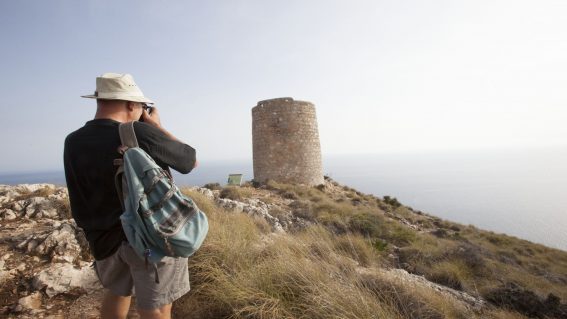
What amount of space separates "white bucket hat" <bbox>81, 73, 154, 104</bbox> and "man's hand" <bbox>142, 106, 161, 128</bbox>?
7.8 inches

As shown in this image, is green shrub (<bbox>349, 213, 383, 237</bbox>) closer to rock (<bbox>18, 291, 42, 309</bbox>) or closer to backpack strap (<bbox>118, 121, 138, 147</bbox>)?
rock (<bbox>18, 291, 42, 309</bbox>)

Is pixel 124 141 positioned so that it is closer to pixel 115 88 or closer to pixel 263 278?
pixel 115 88

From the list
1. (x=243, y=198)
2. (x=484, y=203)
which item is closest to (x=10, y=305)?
(x=243, y=198)

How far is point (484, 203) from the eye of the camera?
289 feet

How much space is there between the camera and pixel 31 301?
2947 millimetres

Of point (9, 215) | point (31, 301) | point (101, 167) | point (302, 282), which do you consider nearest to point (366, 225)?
point (302, 282)

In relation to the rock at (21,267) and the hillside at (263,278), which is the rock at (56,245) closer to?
the hillside at (263,278)

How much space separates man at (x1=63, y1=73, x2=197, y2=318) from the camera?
166 centimetres

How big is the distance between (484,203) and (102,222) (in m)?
108

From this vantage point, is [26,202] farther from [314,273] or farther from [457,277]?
[457,277]

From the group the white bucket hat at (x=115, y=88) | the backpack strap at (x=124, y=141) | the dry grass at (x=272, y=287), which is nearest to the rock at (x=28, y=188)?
the dry grass at (x=272, y=287)

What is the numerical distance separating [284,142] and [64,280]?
997 centimetres

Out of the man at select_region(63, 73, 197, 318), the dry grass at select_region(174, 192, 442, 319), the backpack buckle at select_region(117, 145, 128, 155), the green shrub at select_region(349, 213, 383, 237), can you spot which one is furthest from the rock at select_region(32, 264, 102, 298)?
the green shrub at select_region(349, 213, 383, 237)

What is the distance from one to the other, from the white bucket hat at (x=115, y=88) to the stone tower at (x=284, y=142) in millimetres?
10779
